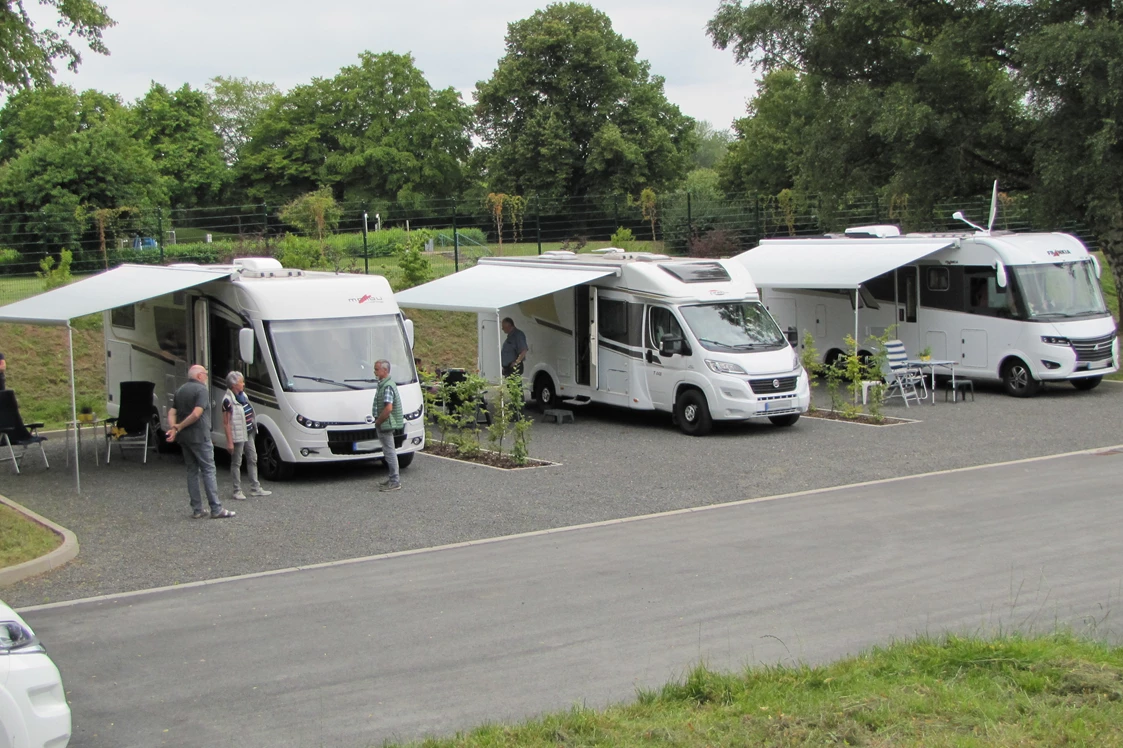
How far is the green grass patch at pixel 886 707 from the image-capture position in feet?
18.6

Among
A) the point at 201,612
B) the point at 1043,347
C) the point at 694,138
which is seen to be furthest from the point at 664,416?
the point at 694,138

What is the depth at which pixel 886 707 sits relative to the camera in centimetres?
598

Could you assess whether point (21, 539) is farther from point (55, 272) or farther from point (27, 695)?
point (55, 272)

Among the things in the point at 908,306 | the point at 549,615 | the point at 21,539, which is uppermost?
the point at 908,306

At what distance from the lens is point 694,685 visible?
6.48 m

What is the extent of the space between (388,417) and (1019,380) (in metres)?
12.1

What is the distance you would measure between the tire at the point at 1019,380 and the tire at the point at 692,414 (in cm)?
653

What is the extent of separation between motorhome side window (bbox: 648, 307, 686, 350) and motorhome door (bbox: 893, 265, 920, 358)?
21.8ft

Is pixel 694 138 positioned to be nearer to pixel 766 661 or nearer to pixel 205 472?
pixel 205 472

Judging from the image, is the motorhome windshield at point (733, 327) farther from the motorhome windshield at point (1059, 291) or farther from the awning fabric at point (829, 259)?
the motorhome windshield at point (1059, 291)

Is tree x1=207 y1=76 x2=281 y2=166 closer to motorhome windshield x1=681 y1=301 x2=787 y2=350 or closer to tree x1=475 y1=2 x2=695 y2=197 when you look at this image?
tree x1=475 y1=2 x2=695 y2=197

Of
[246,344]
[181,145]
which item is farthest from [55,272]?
[181,145]

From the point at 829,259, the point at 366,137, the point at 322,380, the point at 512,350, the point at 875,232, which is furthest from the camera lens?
the point at 366,137

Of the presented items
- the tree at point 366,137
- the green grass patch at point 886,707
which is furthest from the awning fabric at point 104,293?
the tree at point 366,137
